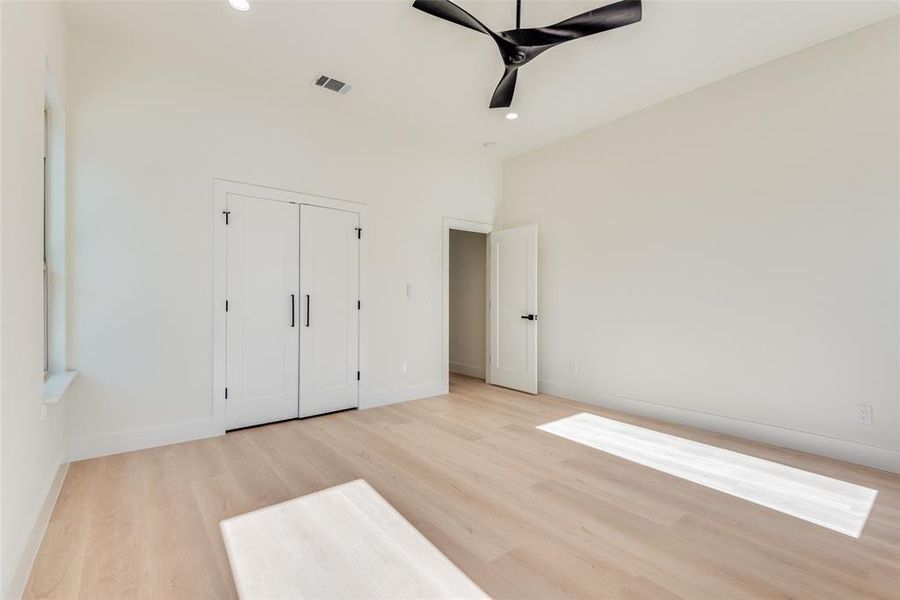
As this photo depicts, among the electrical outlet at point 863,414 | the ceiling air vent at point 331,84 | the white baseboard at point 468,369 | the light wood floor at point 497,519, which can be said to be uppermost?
the ceiling air vent at point 331,84

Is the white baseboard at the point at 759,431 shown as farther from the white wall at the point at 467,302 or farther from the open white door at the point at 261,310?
the open white door at the point at 261,310

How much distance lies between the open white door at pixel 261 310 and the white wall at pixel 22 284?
55.2 inches

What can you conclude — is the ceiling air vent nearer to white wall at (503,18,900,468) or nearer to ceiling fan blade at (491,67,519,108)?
ceiling fan blade at (491,67,519,108)

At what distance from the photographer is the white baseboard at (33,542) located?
Result: 1.58 metres

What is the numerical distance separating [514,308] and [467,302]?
4.27 ft

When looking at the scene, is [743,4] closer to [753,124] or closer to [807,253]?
[753,124]

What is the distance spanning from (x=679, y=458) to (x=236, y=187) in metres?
4.29

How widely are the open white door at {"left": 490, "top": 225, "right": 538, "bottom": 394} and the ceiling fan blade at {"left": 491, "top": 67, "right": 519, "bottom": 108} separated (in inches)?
79.1

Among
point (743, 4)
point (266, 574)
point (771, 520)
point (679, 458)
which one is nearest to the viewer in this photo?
point (266, 574)

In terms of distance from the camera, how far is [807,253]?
10.6ft

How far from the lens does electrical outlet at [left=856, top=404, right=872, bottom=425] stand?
2.96 metres

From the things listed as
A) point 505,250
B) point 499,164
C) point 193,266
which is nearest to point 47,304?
point 193,266

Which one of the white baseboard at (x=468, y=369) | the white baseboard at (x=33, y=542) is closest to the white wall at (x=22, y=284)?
the white baseboard at (x=33, y=542)

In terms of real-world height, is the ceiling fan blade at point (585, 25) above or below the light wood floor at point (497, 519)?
above
